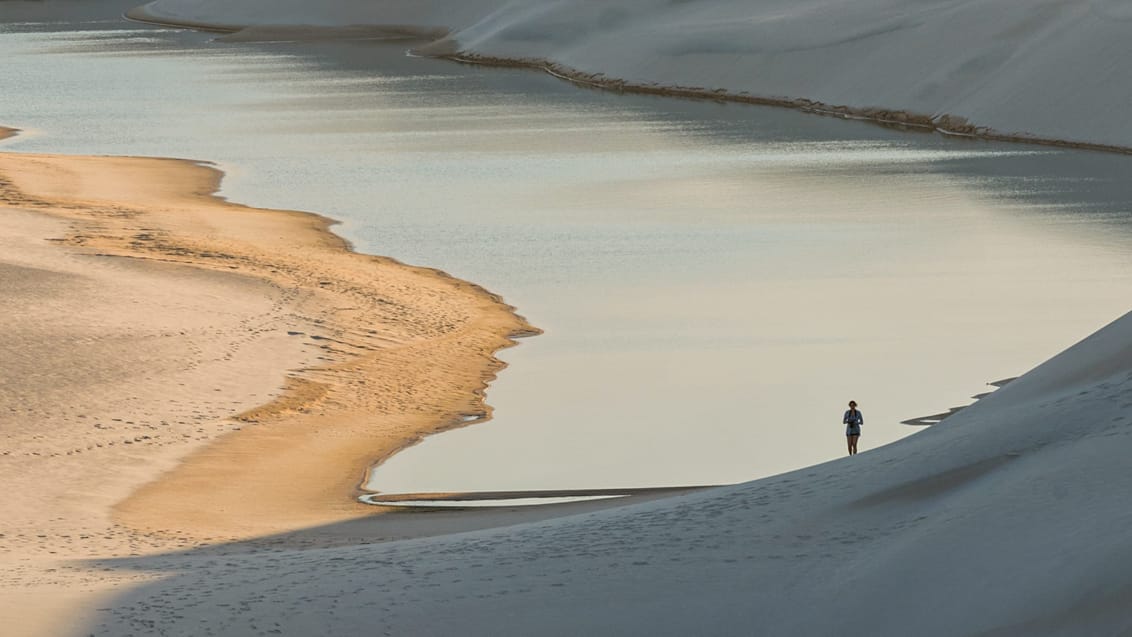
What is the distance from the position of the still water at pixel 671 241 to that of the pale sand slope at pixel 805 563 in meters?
4.51

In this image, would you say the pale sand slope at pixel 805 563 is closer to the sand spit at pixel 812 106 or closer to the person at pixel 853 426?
the person at pixel 853 426

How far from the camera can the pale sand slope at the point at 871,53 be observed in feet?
158

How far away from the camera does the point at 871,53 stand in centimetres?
5606

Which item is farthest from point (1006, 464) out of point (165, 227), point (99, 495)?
point (165, 227)

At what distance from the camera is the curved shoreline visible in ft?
57.9

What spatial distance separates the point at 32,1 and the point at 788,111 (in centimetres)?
8294

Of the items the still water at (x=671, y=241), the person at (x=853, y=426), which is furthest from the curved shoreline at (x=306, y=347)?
the person at (x=853, y=426)

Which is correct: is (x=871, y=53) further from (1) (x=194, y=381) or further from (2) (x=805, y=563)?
(2) (x=805, y=563)

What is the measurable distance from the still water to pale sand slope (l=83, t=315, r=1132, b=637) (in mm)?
4513

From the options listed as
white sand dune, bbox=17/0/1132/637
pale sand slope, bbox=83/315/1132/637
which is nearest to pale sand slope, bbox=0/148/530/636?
white sand dune, bbox=17/0/1132/637

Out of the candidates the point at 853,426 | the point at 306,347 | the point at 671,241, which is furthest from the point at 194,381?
the point at 671,241

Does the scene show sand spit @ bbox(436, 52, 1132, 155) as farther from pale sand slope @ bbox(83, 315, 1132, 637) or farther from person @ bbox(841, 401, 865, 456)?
pale sand slope @ bbox(83, 315, 1132, 637)

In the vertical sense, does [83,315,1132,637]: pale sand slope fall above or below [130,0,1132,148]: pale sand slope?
below

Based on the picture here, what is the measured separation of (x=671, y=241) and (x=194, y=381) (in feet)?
40.7
